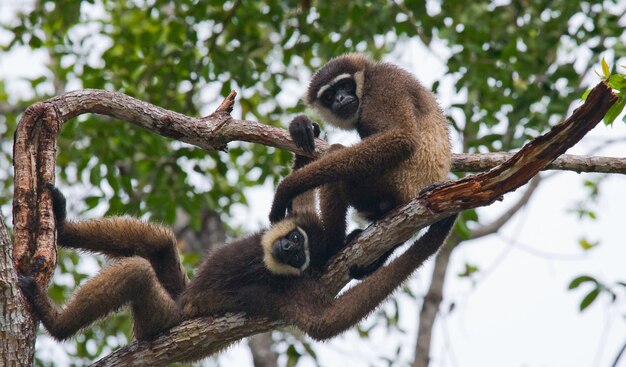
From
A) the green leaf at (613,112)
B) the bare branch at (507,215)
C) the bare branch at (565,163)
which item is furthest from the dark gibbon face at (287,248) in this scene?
the bare branch at (507,215)

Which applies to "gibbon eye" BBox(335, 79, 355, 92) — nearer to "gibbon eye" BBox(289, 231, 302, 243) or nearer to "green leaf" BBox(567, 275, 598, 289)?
"gibbon eye" BBox(289, 231, 302, 243)

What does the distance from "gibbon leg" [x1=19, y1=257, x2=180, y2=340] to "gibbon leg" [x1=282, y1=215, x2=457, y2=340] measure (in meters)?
1.14

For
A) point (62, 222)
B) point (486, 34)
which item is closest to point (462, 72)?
point (486, 34)

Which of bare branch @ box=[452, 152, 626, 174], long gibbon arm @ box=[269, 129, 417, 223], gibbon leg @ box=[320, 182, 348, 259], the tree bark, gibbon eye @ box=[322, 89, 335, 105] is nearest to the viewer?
the tree bark

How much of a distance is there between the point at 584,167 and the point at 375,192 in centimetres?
178

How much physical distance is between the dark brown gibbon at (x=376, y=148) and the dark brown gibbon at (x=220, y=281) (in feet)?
1.32

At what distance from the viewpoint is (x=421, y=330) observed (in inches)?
380

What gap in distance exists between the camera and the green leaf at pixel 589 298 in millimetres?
6723

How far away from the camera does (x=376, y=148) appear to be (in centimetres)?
638

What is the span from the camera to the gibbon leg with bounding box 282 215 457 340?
6.32 m

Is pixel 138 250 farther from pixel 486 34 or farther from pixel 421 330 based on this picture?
pixel 486 34

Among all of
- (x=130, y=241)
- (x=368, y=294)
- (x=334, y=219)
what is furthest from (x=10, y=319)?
(x=334, y=219)

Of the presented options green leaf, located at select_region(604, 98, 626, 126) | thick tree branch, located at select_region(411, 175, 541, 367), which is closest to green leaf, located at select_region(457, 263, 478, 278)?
thick tree branch, located at select_region(411, 175, 541, 367)

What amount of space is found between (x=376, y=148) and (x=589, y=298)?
7.82ft
